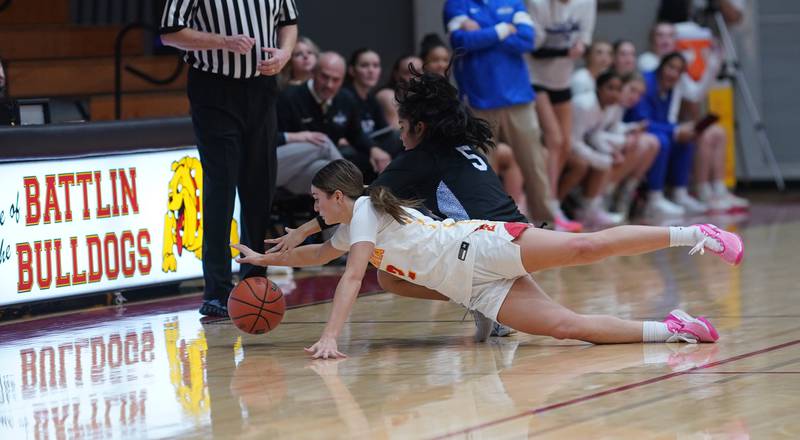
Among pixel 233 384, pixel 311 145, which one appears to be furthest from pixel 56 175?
pixel 233 384

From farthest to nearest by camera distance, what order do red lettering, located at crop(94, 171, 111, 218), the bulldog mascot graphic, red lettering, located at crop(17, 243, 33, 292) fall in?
1. the bulldog mascot graphic
2. red lettering, located at crop(94, 171, 111, 218)
3. red lettering, located at crop(17, 243, 33, 292)

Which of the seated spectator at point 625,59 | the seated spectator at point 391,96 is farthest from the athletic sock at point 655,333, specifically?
the seated spectator at point 625,59

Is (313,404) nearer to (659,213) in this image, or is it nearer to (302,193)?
(302,193)

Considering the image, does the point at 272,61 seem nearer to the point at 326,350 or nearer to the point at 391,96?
the point at 326,350

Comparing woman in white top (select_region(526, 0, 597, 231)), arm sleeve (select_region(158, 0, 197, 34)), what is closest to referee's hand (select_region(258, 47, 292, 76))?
arm sleeve (select_region(158, 0, 197, 34))

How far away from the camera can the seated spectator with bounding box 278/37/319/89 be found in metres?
9.80

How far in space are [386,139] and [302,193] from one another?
1.22 m

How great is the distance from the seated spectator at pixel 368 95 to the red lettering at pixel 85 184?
10.1 feet

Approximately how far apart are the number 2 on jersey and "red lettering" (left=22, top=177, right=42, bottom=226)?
2538mm

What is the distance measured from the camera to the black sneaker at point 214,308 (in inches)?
271

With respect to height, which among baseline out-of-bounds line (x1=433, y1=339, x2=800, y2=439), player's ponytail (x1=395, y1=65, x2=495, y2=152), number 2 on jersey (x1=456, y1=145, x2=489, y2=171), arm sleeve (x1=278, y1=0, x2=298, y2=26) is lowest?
baseline out-of-bounds line (x1=433, y1=339, x2=800, y2=439)

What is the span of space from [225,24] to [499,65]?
394 centimetres

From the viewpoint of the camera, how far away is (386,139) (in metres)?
10.1

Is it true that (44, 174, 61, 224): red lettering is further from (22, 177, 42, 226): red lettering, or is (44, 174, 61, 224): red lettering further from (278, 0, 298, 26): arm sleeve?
(278, 0, 298, 26): arm sleeve
